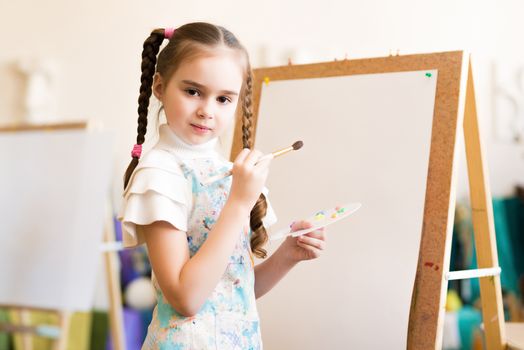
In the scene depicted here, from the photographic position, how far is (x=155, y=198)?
3.19 feet

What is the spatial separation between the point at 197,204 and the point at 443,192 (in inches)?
27.2

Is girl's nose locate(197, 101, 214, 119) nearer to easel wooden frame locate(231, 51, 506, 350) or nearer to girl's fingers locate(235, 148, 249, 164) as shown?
girl's fingers locate(235, 148, 249, 164)

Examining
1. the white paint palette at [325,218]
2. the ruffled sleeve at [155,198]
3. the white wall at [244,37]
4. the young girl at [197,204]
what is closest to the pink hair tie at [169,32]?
the young girl at [197,204]

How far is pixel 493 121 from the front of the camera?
11.2 feet

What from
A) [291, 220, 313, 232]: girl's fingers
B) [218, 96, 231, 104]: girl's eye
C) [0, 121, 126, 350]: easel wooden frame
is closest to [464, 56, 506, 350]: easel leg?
[291, 220, 313, 232]: girl's fingers

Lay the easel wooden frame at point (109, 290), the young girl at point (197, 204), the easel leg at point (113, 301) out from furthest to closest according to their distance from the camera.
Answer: the easel leg at point (113, 301)
the easel wooden frame at point (109, 290)
the young girl at point (197, 204)

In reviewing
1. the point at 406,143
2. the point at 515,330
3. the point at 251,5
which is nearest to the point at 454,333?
the point at 515,330

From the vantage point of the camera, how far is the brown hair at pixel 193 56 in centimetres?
105

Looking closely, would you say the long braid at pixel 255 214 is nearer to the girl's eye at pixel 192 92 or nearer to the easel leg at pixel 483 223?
the girl's eye at pixel 192 92

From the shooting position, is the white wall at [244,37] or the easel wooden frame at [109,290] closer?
the easel wooden frame at [109,290]

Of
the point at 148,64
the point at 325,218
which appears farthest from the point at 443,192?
the point at 148,64

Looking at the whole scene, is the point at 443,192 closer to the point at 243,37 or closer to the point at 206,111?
the point at 206,111

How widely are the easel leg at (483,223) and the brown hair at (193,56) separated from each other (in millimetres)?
686

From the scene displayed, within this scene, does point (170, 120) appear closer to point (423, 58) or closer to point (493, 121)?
point (423, 58)
